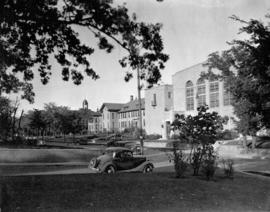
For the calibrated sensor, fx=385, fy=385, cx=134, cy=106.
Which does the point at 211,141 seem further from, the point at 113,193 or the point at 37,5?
the point at 37,5

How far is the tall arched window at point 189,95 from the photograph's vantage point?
71506mm

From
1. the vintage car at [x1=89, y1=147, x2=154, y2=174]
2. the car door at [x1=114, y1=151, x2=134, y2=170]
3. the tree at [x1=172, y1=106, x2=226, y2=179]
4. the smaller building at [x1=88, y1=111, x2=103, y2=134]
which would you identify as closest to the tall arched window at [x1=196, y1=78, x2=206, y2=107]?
the vintage car at [x1=89, y1=147, x2=154, y2=174]

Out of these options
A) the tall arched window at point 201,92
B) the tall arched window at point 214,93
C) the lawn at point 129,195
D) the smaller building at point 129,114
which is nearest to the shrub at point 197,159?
the lawn at point 129,195

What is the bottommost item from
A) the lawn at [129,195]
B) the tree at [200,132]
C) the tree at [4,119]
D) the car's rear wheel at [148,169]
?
the car's rear wheel at [148,169]

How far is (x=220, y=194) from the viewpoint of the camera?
31.6 feet

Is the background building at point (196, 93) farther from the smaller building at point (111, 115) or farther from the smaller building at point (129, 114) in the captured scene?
the smaller building at point (111, 115)

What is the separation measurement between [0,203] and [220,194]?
5.25 metres

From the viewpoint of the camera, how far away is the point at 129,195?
8734 millimetres

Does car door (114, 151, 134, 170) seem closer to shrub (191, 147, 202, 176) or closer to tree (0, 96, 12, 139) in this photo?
shrub (191, 147, 202, 176)

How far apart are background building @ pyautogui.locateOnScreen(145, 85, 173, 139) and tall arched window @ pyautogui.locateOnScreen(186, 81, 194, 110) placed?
9.88 metres

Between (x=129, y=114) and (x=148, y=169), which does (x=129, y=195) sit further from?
(x=129, y=114)

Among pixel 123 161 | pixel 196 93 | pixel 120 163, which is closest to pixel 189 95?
pixel 196 93

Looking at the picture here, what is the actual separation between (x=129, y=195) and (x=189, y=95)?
64.9 meters

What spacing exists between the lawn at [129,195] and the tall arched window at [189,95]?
60634 mm
